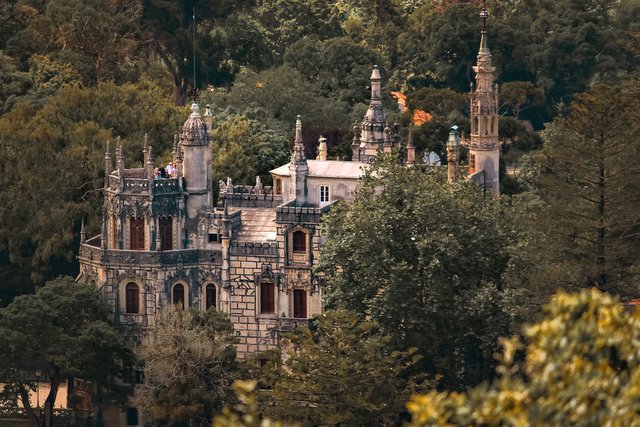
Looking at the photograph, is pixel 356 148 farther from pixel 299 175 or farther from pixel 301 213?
pixel 301 213

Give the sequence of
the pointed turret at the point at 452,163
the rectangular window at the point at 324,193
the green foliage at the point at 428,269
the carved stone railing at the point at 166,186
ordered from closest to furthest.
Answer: the green foliage at the point at 428,269 → the carved stone railing at the point at 166,186 → the rectangular window at the point at 324,193 → the pointed turret at the point at 452,163

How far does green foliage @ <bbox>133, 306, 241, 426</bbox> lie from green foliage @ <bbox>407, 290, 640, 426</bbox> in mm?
50393

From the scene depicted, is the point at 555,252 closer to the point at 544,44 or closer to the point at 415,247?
the point at 415,247

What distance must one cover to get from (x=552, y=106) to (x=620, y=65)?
5.69 meters

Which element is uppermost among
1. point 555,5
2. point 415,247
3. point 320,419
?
point 555,5

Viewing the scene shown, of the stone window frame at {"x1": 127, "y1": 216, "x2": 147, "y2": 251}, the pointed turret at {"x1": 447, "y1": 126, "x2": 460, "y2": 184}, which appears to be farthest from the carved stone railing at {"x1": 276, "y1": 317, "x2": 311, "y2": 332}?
the pointed turret at {"x1": 447, "y1": 126, "x2": 460, "y2": 184}

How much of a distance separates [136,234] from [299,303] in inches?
300

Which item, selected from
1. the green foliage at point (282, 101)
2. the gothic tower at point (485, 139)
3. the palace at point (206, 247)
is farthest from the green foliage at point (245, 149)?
the palace at point (206, 247)

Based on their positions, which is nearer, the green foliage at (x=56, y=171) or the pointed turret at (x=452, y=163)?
the pointed turret at (x=452, y=163)

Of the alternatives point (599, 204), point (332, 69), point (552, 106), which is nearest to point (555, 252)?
point (599, 204)

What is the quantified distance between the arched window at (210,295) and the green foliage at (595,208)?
1721cm

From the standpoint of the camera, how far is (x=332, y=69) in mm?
170750

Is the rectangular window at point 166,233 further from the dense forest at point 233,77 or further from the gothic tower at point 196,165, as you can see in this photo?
the dense forest at point 233,77

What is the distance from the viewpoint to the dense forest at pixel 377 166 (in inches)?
4213
